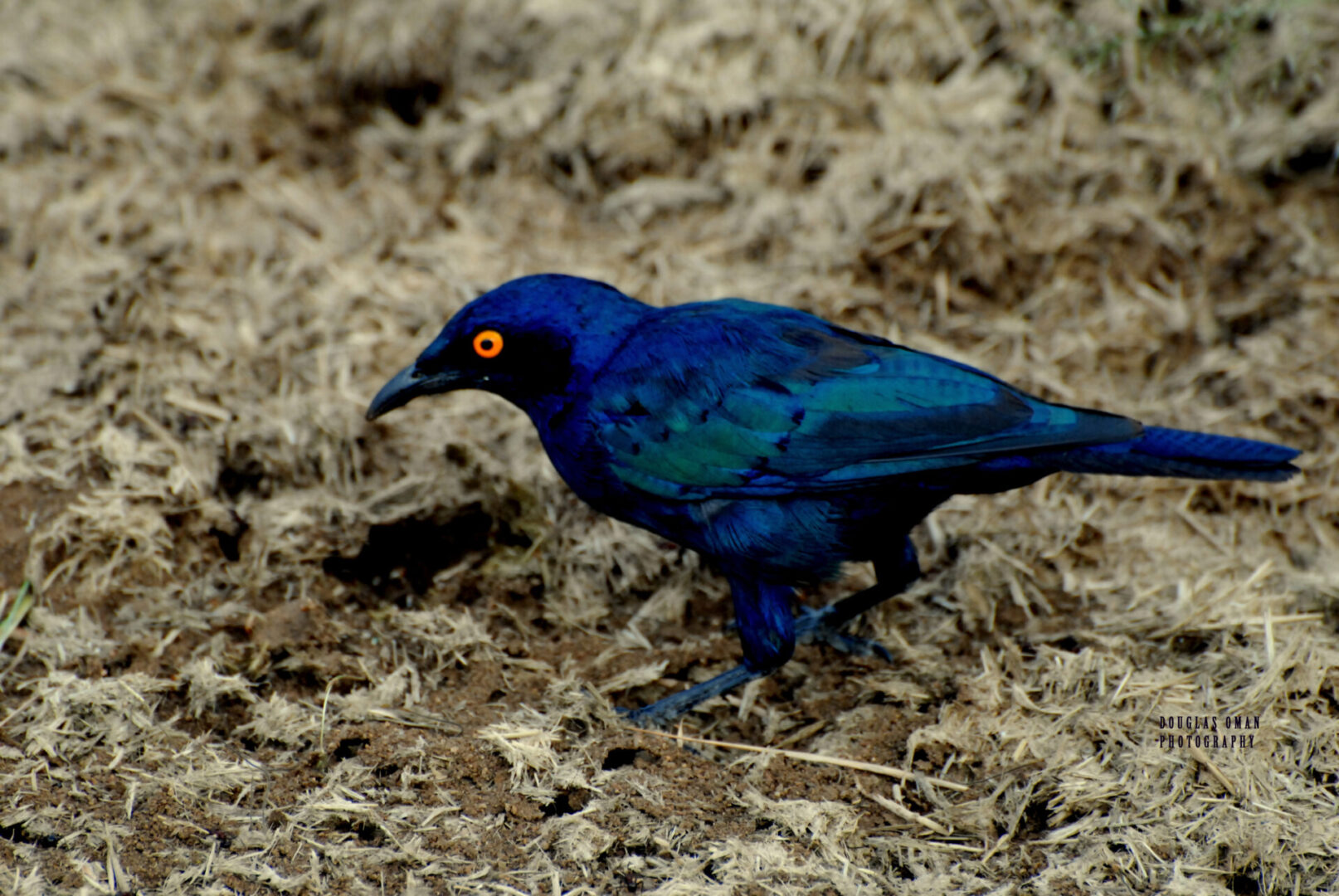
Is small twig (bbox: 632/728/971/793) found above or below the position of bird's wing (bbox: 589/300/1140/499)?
below

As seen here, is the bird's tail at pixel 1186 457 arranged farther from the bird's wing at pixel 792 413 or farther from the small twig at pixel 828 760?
the small twig at pixel 828 760

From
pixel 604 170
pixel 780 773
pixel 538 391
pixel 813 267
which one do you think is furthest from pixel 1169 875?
pixel 604 170

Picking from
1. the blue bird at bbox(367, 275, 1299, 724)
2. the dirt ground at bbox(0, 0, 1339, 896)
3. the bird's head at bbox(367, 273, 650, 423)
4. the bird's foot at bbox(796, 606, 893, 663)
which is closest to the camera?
the dirt ground at bbox(0, 0, 1339, 896)

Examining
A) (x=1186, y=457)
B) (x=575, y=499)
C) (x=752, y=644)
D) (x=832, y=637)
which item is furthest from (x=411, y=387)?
(x=1186, y=457)

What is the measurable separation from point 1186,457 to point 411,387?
259 centimetres

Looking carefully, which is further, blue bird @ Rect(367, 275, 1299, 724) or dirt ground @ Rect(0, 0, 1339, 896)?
blue bird @ Rect(367, 275, 1299, 724)

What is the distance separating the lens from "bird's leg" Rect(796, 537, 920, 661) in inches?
172

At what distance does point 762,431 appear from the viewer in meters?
3.98

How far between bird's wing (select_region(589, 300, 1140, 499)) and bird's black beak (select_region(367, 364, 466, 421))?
0.54m

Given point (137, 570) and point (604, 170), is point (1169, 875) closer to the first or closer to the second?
point (137, 570)

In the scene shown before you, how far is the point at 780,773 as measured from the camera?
3805 mm

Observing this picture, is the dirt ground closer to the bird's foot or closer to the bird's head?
the bird's foot

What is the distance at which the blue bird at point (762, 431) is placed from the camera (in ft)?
12.5

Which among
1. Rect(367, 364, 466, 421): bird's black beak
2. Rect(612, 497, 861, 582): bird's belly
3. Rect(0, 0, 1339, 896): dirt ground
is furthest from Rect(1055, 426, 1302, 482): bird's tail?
Rect(367, 364, 466, 421): bird's black beak
